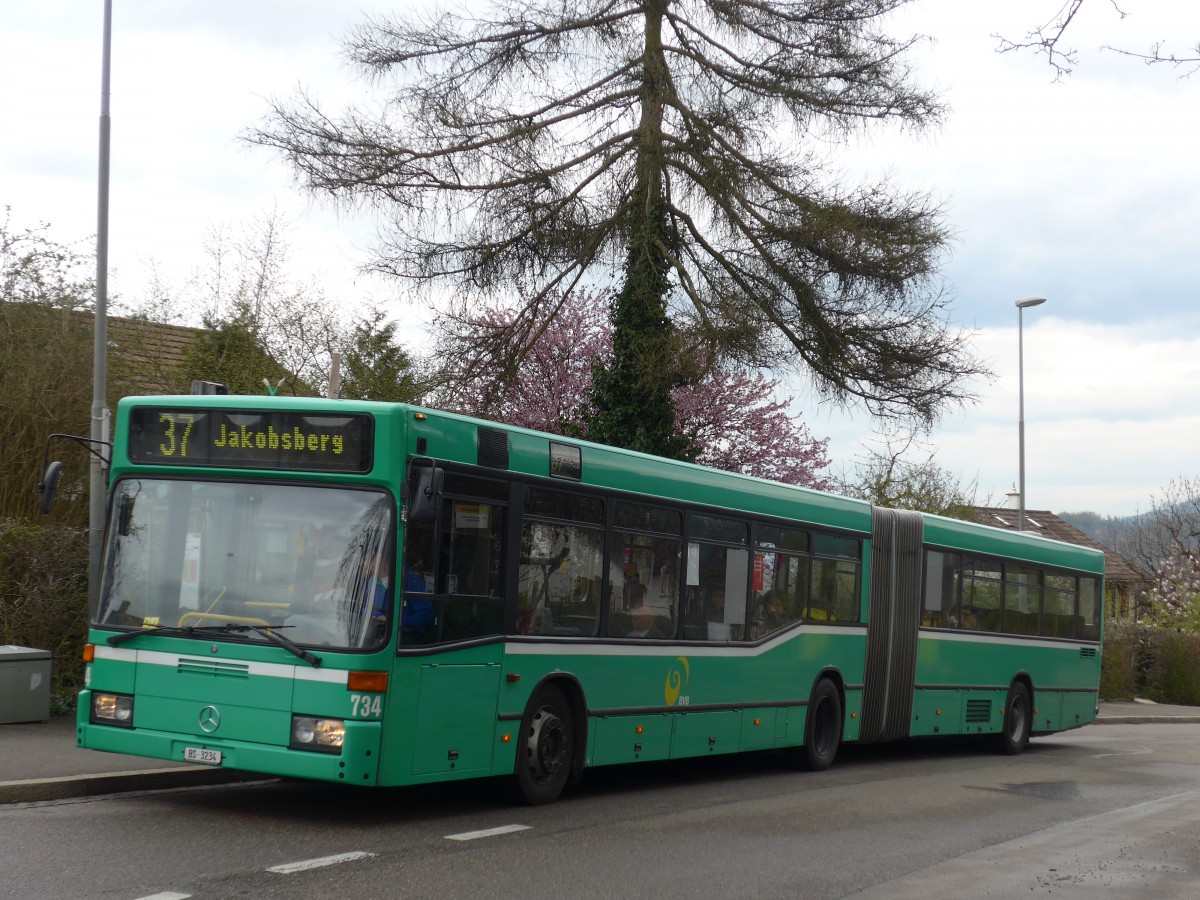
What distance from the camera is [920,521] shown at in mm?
17750

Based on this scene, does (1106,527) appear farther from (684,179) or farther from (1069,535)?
(684,179)

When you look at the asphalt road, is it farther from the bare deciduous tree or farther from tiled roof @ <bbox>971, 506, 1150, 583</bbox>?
tiled roof @ <bbox>971, 506, 1150, 583</bbox>

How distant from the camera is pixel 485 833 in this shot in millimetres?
9414

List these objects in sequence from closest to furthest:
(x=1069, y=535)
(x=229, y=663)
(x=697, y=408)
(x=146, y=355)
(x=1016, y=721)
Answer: (x=229, y=663) < (x=1016, y=721) < (x=146, y=355) < (x=697, y=408) < (x=1069, y=535)

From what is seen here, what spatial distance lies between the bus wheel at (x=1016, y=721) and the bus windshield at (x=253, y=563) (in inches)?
507

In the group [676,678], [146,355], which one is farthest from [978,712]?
[146,355]

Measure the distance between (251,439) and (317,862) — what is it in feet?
9.71

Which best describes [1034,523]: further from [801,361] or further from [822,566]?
[822,566]

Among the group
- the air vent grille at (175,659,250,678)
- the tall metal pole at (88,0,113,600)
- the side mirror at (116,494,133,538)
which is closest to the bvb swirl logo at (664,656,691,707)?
the air vent grille at (175,659,250,678)

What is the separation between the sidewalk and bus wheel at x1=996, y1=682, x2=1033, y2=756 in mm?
11499

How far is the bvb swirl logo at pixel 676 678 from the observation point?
493 inches

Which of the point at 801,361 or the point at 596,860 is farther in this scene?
the point at 801,361

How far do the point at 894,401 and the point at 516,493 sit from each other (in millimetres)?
13616

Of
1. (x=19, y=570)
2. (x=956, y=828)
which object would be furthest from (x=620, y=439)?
(x=956, y=828)
